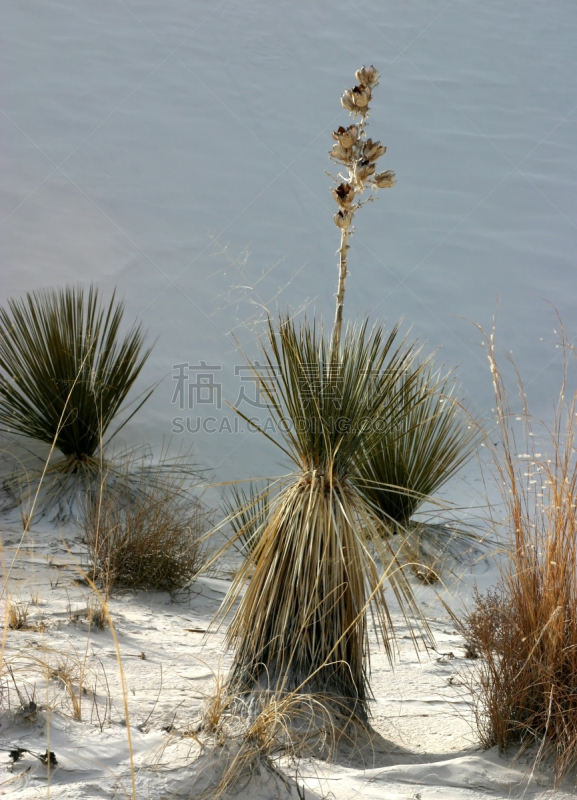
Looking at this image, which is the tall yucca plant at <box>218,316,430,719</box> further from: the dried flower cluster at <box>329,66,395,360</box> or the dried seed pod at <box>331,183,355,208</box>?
the dried seed pod at <box>331,183,355,208</box>

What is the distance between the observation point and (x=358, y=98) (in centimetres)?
202

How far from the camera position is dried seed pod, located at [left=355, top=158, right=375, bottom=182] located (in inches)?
78.4

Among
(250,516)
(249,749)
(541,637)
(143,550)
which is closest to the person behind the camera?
(249,749)

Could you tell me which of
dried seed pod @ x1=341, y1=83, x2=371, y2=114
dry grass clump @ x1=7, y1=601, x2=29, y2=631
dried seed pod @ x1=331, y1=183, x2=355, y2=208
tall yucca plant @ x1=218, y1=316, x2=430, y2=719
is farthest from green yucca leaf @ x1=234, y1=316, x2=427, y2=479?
dry grass clump @ x1=7, y1=601, x2=29, y2=631

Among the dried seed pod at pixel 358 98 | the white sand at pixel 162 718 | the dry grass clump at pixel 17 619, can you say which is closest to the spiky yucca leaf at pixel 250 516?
the white sand at pixel 162 718

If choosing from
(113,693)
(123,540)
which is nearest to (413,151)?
(123,540)

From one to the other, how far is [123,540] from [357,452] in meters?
1.50

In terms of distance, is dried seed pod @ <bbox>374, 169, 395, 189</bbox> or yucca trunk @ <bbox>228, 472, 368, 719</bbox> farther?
dried seed pod @ <bbox>374, 169, 395, 189</bbox>

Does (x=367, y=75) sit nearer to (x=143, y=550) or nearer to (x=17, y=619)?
(x=17, y=619)

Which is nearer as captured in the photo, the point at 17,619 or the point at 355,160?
the point at 355,160

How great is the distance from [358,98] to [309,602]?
1.34 m

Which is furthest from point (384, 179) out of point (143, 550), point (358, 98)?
point (143, 550)

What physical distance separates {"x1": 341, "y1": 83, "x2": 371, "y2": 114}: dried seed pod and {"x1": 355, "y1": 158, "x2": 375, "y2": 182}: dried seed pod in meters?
0.15

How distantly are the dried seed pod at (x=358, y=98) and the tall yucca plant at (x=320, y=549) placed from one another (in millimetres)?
606
